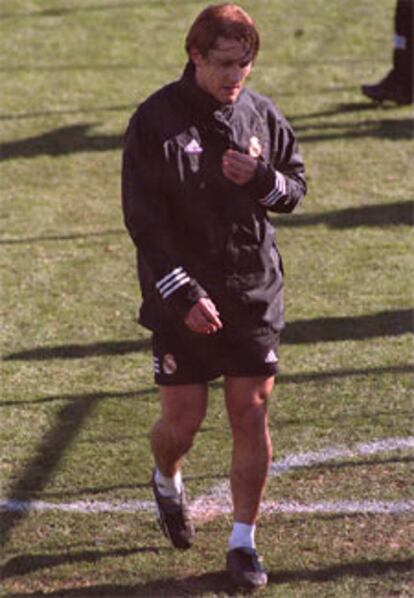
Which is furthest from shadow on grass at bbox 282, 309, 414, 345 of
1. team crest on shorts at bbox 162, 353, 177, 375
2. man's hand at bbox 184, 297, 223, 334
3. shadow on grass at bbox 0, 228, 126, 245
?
man's hand at bbox 184, 297, 223, 334

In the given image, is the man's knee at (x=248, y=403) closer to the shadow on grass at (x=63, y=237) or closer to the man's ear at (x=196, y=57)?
the man's ear at (x=196, y=57)

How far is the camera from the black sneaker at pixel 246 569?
564 centimetres

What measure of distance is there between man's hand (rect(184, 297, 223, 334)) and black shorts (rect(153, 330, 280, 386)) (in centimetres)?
20

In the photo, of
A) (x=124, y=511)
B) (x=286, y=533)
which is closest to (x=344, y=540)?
(x=286, y=533)

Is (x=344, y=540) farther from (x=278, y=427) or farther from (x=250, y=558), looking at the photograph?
(x=278, y=427)

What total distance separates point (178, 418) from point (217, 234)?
2.23ft

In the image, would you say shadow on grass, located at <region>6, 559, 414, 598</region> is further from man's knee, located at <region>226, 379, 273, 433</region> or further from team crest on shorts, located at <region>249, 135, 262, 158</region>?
team crest on shorts, located at <region>249, 135, 262, 158</region>

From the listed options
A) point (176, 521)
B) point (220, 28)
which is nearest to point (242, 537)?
point (176, 521)

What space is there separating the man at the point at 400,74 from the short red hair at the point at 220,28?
760 cm

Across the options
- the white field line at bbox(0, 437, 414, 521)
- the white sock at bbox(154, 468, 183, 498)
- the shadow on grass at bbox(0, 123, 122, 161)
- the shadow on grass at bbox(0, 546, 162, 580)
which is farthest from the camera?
the shadow on grass at bbox(0, 123, 122, 161)

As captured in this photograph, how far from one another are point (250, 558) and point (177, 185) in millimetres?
1302

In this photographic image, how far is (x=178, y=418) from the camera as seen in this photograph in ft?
18.8

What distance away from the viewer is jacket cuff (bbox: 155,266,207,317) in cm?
539

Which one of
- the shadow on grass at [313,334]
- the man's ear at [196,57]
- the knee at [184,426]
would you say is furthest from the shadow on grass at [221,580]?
the shadow on grass at [313,334]
